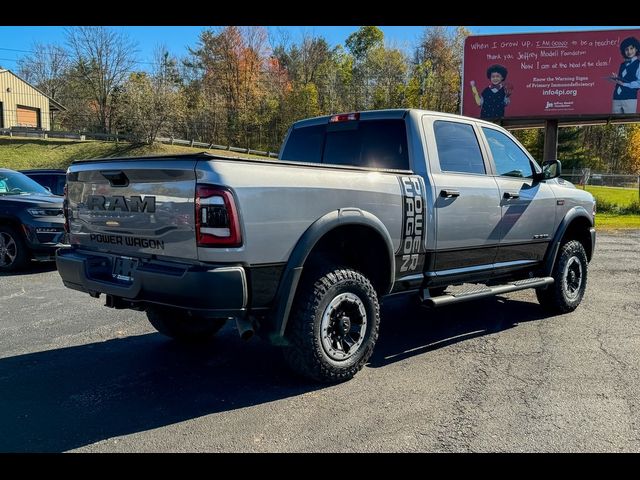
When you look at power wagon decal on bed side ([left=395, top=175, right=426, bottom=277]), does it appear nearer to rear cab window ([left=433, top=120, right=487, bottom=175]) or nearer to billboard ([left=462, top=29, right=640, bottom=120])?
rear cab window ([left=433, top=120, right=487, bottom=175])

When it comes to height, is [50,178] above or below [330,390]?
above

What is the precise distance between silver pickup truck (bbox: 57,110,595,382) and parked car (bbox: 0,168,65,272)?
4588 millimetres

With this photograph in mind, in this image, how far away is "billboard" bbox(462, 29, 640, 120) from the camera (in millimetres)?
19031

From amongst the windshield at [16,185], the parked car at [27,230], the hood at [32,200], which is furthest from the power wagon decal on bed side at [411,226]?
the windshield at [16,185]

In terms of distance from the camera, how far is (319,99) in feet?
178

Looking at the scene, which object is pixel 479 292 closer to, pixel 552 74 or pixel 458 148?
pixel 458 148

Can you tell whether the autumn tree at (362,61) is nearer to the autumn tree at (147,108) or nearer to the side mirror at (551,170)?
the autumn tree at (147,108)

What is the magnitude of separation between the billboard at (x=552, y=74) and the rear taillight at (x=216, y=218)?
736 inches

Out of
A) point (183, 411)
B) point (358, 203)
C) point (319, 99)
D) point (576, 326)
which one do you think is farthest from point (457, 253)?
point (319, 99)

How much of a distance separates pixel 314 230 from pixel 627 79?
2005 centimetres

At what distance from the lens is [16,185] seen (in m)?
9.37

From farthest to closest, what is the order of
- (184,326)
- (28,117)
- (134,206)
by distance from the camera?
(28,117), (184,326), (134,206)

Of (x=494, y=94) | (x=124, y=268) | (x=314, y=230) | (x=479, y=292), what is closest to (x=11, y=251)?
(x=124, y=268)

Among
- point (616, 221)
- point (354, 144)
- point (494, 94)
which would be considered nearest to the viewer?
point (354, 144)
